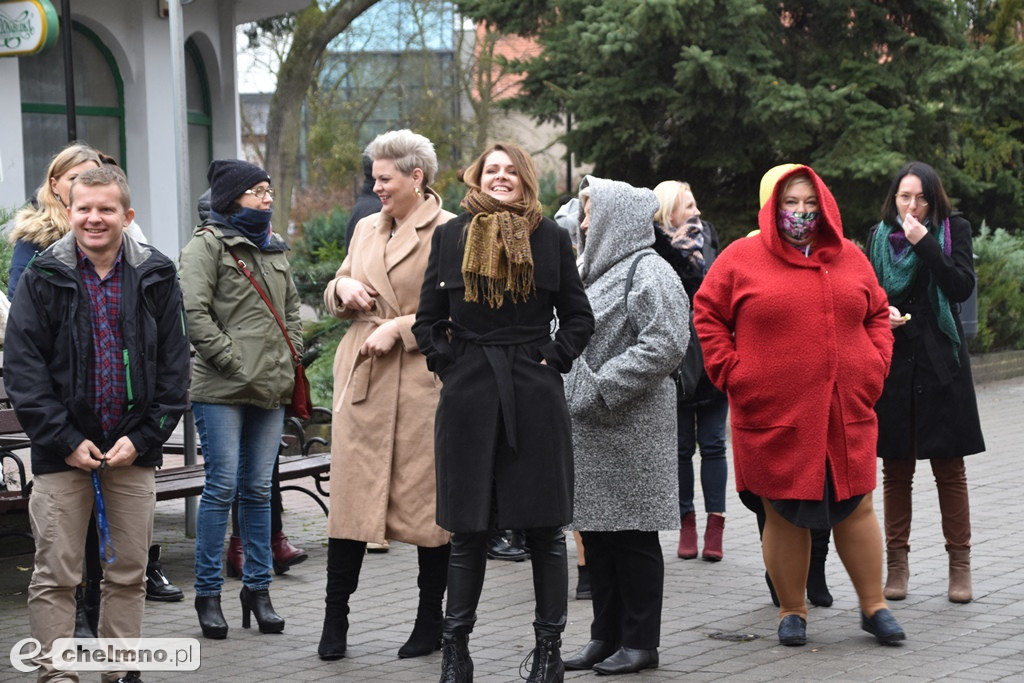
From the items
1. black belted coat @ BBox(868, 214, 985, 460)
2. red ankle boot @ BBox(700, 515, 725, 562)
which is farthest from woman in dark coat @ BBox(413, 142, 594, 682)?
red ankle boot @ BBox(700, 515, 725, 562)

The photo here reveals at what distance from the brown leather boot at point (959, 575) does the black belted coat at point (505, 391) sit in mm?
2455

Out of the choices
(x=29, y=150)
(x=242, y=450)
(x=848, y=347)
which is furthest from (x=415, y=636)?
(x=29, y=150)

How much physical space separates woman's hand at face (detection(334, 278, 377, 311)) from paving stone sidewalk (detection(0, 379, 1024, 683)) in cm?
143

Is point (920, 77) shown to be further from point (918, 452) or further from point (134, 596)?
point (134, 596)

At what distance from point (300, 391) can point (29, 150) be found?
9.13m

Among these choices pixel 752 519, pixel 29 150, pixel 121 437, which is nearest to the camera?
pixel 121 437

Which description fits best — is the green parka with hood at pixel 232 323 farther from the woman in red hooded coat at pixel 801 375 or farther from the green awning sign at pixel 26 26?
the green awning sign at pixel 26 26

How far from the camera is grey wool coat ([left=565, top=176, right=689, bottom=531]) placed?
568 centimetres

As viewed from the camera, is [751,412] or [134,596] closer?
[134,596]

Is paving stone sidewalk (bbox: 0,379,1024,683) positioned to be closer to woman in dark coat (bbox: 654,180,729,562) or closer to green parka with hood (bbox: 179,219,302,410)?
woman in dark coat (bbox: 654,180,729,562)

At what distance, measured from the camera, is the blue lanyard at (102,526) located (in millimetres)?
5043

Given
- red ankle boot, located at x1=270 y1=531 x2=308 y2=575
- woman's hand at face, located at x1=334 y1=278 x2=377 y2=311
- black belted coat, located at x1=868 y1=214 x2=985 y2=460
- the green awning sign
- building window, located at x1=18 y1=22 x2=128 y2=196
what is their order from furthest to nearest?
building window, located at x1=18 y1=22 x2=128 y2=196 < the green awning sign < red ankle boot, located at x1=270 y1=531 x2=308 y2=575 < black belted coat, located at x1=868 y1=214 x2=985 y2=460 < woman's hand at face, located at x1=334 y1=278 x2=377 y2=311

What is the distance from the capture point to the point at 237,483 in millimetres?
6480

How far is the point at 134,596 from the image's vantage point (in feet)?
17.1
